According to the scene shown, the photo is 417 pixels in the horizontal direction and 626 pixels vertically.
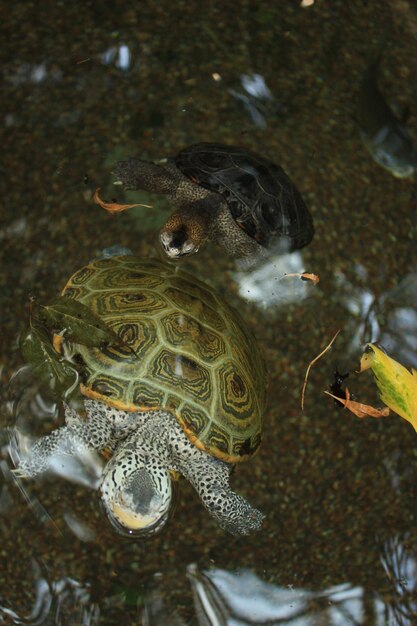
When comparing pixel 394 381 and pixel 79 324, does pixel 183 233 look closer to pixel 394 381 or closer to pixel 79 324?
pixel 79 324

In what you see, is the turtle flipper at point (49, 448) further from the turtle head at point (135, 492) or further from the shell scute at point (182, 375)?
the shell scute at point (182, 375)

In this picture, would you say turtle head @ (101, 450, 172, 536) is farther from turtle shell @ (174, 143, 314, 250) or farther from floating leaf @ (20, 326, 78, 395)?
turtle shell @ (174, 143, 314, 250)

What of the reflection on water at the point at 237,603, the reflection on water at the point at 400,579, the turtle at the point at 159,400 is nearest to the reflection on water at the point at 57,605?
the reflection on water at the point at 237,603

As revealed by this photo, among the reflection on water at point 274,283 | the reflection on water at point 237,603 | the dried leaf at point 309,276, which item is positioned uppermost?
the dried leaf at point 309,276

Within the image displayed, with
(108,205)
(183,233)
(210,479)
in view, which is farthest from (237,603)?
(108,205)

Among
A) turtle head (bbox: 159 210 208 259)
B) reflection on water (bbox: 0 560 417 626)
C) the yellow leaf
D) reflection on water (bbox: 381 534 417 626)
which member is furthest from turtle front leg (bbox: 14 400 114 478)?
reflection on water (bbox: 381 534 417 626)

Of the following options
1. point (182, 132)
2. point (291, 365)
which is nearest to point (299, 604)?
point (291, 365)
